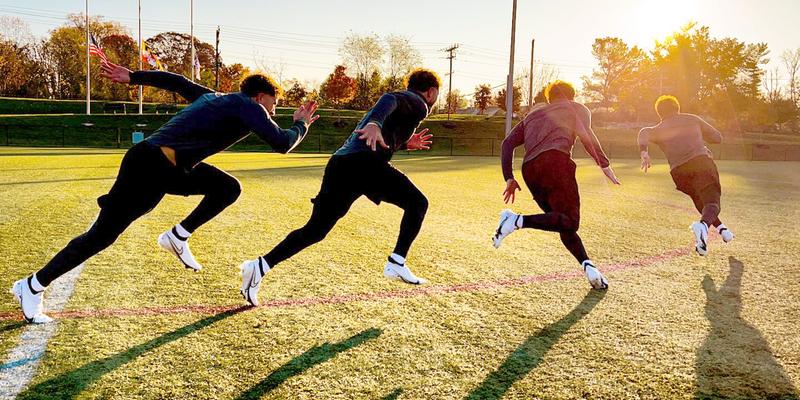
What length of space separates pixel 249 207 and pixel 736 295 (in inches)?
286

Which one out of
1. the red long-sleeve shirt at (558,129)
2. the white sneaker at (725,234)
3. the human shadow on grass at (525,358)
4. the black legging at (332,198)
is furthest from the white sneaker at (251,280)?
the white sneaker at (725,234)

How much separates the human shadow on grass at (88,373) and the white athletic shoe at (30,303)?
90cm

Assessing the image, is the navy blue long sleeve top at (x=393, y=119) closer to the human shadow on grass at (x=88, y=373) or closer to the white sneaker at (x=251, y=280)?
the white sneaker at (x=251, y=280)

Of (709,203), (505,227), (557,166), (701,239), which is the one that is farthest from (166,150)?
(709,203)

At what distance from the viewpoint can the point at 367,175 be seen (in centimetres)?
429

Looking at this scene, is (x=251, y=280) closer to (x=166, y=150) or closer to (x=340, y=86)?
(x=166, y=150)

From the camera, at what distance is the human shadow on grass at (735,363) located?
9.50 feet

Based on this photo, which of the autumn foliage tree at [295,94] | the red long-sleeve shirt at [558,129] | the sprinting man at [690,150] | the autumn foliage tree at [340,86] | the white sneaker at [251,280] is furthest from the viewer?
the autumn foliage tree at [295,94]

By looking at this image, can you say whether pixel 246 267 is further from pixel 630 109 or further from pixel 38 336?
pixel 630 109

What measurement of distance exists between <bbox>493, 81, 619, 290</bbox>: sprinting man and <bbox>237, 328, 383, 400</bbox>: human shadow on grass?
1.92 meters

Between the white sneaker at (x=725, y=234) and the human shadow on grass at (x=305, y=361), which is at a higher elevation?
the white sneaker at (x=725, y=234)

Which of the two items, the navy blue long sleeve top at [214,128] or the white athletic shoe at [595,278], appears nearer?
the navy blue long sleeve top at [214,128]

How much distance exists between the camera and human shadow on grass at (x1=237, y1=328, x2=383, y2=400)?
2807 millimetres

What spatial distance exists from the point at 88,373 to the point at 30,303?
1.12 meters
